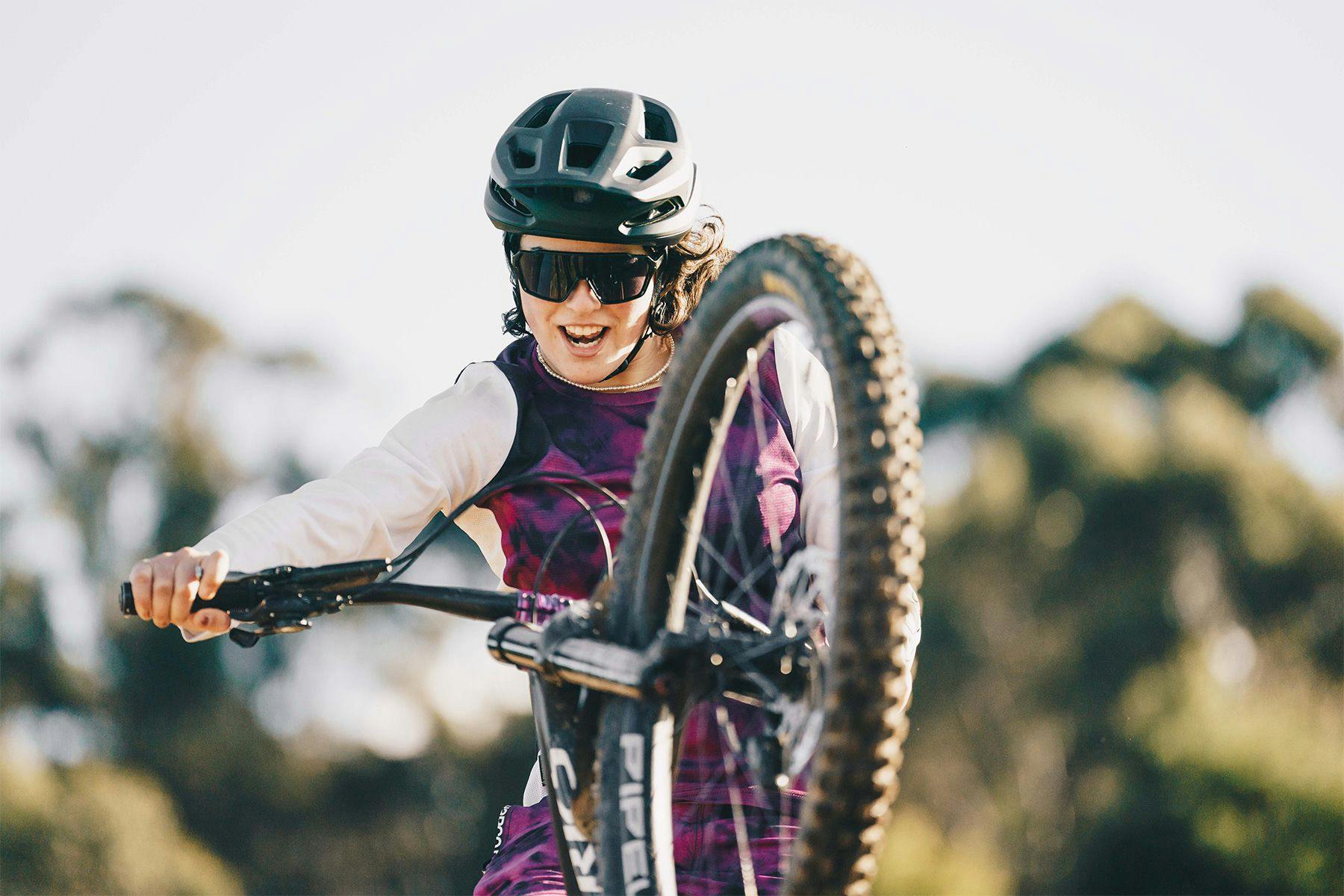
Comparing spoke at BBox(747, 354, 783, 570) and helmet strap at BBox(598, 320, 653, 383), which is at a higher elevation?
helmet strap at BBox(598, 320, 653, 383)

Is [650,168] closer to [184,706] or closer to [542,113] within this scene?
[542,113]

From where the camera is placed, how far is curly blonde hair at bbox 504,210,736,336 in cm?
429

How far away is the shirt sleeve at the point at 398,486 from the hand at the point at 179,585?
27cm

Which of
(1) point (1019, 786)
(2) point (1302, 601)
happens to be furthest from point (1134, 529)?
(1) point (1019, 786)

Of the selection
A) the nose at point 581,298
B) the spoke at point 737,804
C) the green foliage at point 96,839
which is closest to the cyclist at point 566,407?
the nose at point 581,298

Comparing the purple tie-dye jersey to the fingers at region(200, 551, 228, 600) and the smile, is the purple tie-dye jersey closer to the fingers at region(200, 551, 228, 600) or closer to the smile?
the smile

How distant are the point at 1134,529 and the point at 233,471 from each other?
640 inches

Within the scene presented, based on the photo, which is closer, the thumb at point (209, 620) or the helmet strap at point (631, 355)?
the thumb at point (209, 620)

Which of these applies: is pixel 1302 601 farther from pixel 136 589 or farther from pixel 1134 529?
pixel 136 589

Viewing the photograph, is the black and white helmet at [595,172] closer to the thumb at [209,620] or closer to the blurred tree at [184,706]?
the thumb at [209,620]

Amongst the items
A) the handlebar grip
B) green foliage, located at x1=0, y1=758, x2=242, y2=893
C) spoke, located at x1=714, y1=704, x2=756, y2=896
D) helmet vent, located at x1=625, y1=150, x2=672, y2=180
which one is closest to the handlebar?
the handlebar grip

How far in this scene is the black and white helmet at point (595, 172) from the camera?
4082mm

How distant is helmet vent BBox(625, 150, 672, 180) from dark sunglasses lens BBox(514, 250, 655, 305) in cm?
21

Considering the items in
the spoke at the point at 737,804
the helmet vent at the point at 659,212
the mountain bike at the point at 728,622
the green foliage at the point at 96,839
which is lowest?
the green foliage at the point at 96,839
